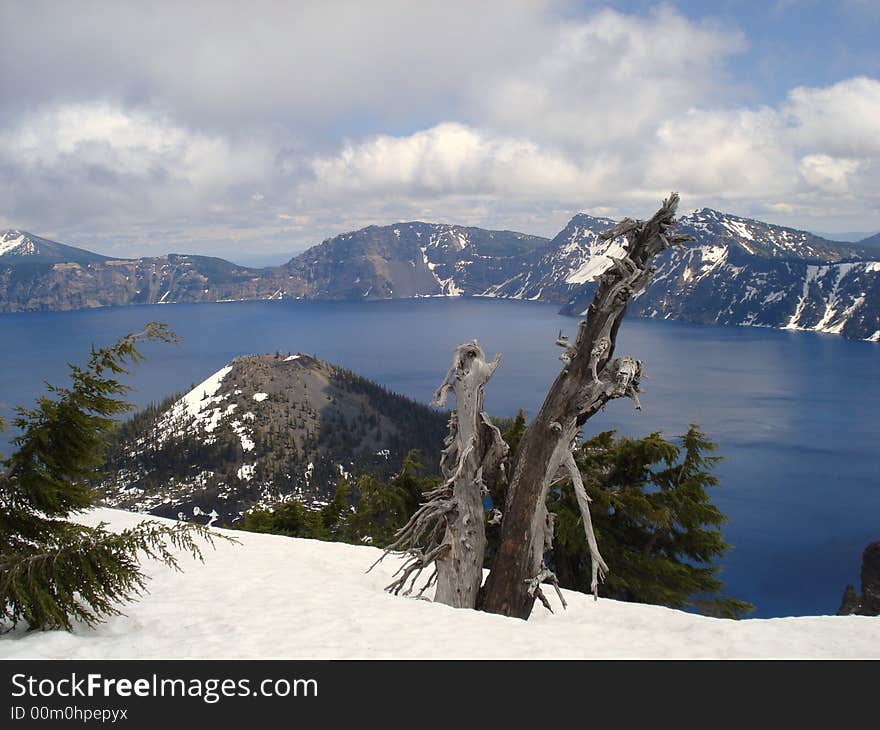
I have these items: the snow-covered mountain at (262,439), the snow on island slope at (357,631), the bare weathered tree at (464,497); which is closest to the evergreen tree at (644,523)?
the snow on island slope at (357,631)

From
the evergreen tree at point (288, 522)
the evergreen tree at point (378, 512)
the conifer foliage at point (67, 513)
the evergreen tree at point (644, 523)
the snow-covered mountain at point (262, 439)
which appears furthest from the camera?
the snow-covered mountain at point (262, 439)

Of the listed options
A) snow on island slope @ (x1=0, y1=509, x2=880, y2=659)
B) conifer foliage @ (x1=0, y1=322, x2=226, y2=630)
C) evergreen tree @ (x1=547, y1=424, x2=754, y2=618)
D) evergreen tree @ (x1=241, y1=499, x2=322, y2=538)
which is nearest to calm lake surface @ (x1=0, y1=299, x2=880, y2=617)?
conifer foliage @ (x1=0, y1=322, x2=226, y2=630)

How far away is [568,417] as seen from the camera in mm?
10680

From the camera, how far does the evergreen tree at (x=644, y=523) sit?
18141 millimetres

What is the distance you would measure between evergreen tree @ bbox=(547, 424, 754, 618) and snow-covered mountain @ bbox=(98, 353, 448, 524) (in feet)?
353

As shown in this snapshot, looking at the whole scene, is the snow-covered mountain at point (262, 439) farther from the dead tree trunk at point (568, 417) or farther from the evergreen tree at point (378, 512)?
the dead tree trunk at point (568, 417)

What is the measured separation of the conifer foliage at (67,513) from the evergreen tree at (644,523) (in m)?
13.5

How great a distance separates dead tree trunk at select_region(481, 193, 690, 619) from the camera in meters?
9.89

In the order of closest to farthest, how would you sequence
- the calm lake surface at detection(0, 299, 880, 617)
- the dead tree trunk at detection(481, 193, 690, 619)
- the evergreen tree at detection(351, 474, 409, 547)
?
the dead tree trunk at detection(481, 193, 690, 619) → the evergreen tree at detection(351, 474, 409, 547) → the calm lake surface at detection(0, 299, 880, 617)

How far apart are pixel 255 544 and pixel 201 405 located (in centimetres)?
14855

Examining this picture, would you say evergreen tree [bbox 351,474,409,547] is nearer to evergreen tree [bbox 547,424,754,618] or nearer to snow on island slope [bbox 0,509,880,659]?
evergreen tree [bbox 547,424,754,618]

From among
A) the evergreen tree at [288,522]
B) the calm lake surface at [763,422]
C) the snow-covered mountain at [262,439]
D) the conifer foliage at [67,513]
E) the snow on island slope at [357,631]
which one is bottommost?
the snow-covered mountain at [262,439]

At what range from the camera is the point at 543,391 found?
123875 mm
